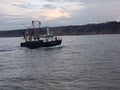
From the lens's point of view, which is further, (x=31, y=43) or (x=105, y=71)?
(x=31, y=43)

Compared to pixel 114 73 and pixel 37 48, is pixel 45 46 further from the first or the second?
pixel 114 73

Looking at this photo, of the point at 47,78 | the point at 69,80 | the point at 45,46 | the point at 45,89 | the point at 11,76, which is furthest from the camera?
the point at 45,46

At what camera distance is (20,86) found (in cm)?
3206

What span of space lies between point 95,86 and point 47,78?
779 cm

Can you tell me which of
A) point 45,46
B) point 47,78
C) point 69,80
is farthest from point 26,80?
point 45,46

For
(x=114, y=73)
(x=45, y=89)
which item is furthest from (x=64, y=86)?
(x=114, y=73)

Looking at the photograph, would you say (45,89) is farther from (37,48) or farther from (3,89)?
(37,48)

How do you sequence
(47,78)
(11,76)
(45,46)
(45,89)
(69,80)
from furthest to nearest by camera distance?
(45,46) < (11,76) < (47,78) < (69,80) < (45,89)

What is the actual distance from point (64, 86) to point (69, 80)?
337 centimetres

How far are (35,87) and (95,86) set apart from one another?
5.85 meters

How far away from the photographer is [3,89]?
30.9 m

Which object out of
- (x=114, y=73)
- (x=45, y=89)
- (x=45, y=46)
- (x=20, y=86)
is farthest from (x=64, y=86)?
(x=45, y=46)

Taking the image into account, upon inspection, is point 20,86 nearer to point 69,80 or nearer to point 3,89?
point 3,89

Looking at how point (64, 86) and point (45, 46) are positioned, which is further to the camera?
point (45, 46)
